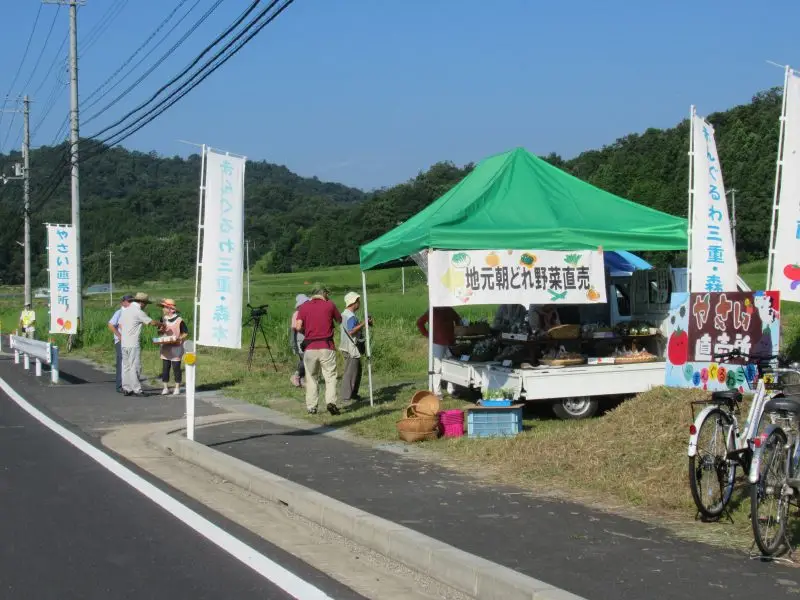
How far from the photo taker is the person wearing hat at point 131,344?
17.9m

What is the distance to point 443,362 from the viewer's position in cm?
1551

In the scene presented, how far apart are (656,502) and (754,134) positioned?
56887 millimetres

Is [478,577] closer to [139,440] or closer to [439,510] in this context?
[439,510]

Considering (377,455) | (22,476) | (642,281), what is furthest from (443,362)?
(22,476)

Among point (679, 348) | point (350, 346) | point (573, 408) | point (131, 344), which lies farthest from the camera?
point (131, 344)

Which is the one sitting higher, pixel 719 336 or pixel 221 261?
pixel 221 261

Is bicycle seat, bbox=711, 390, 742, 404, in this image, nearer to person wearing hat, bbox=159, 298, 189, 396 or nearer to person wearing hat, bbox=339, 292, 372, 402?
person wearing hat, bbox=339, 292, 372, 402

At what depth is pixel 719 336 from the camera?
417 inches

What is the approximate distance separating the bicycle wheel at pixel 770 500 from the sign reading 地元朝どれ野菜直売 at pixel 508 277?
6632mm

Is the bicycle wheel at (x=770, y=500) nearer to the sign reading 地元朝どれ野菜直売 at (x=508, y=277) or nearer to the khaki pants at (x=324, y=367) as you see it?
the sign reading 地元朝どれ野菜直売 at (x=508, y=277)

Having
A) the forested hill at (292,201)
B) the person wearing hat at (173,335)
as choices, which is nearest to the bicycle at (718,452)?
the person wearing hat at (173,335)

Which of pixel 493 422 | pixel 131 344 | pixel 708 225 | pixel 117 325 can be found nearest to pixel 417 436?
pixel 493 422

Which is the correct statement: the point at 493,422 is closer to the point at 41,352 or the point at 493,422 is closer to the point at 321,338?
the point at 321,338

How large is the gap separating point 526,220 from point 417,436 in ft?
12.7
